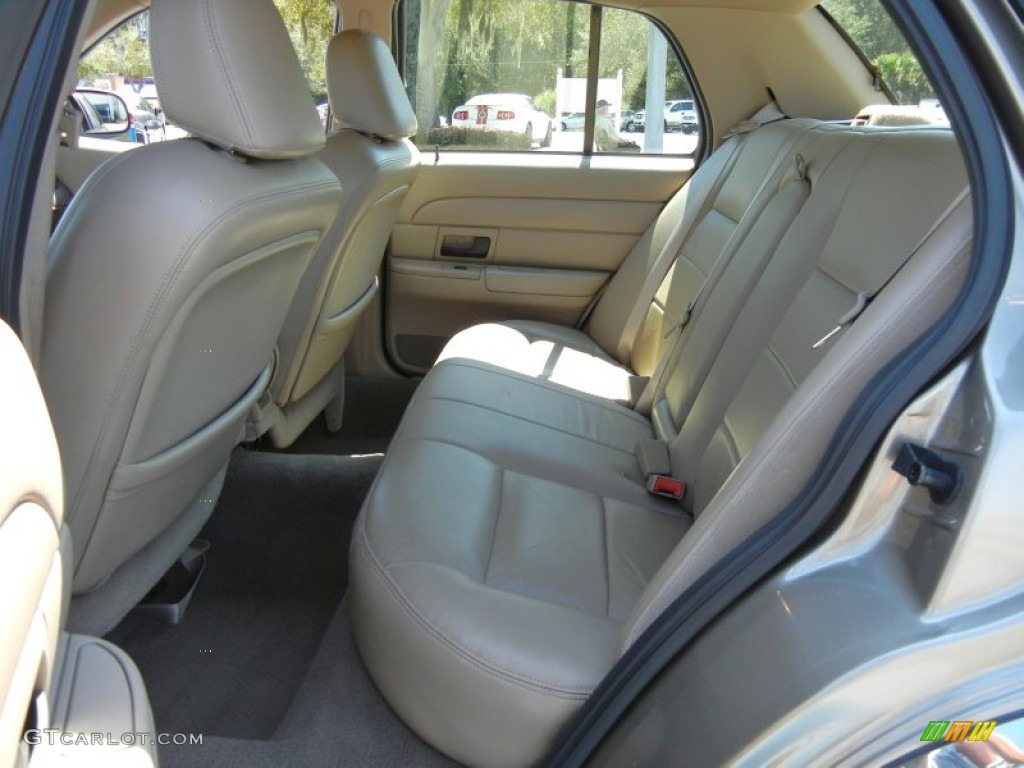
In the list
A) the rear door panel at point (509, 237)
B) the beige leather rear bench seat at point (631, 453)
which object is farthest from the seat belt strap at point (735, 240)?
the rear door panel at point (509, 237)

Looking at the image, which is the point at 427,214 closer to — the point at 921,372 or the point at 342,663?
the point at 342,663


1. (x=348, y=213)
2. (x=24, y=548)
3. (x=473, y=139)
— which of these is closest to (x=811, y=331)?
(x=348, y=213)

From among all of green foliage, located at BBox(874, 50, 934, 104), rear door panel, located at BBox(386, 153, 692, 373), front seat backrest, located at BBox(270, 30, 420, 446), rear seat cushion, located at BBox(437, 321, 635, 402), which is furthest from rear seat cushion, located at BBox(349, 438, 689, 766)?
rear door panel, located at BBox(386, 153, 692, 373)

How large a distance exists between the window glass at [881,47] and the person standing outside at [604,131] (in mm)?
681

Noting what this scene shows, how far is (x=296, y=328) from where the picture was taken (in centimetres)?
195

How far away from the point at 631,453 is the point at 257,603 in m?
0.78

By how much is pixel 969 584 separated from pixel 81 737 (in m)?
0.79

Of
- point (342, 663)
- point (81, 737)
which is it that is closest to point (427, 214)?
point (342, 663)

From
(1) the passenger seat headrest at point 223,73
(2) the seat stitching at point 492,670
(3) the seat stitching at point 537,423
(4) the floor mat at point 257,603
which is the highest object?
(1) the passenger seat headrest at point 223,73

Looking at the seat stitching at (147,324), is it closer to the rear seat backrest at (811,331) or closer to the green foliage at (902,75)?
the rear seat backrest at (811,331)

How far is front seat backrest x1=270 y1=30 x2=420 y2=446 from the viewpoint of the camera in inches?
76.9

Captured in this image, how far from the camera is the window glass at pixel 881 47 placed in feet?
6.40

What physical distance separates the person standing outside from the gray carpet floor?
4.17ft

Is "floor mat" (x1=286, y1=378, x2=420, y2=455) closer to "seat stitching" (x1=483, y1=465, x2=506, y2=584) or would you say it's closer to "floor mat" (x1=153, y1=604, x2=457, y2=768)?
"seat stitching" (x1=483, y1=465, x2=506, y2=584)
